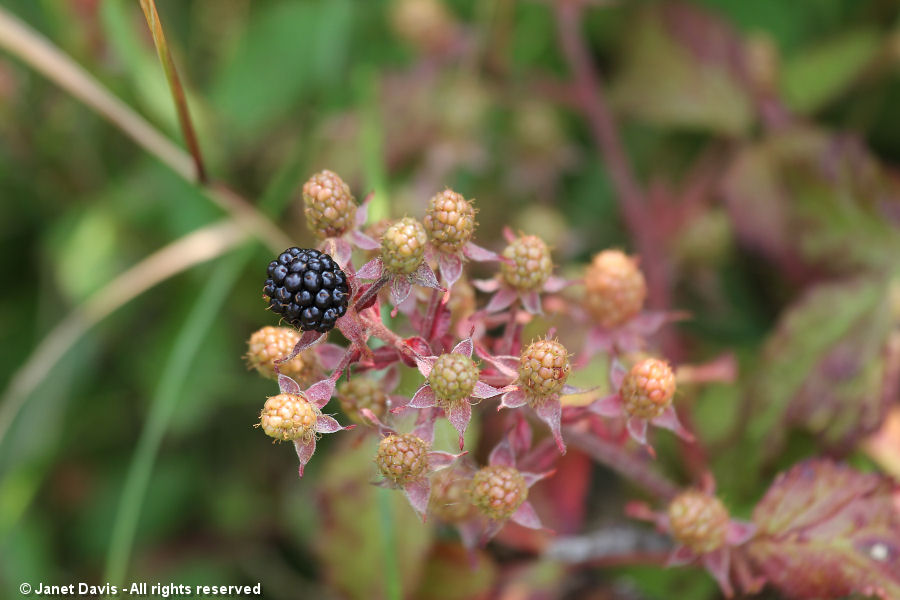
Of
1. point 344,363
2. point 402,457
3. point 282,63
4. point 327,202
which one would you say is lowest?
point 402,457

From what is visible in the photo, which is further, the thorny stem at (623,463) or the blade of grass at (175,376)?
the blade of grass at (175,376)

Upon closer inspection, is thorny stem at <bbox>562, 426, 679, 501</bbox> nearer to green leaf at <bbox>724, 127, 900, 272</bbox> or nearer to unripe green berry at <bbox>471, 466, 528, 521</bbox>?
unripe green berry at <bbox>471, 466, 528, 521</bbox>

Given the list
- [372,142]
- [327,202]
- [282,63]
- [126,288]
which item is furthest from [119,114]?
[327,202]

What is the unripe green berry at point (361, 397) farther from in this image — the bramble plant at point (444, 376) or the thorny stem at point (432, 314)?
the thorny stem at point (432, 314)

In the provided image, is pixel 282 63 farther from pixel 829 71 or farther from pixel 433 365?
pixel 433 365

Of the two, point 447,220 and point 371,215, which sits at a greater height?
point 371,215

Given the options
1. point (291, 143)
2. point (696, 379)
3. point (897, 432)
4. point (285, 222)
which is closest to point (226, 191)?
point (285, 222)

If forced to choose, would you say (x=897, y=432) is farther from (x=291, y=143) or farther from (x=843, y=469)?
(x=291, y=143)

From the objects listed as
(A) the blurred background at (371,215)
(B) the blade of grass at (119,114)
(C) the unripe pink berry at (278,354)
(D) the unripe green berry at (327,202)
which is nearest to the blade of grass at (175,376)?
(A) the blurred background at (371,215)
